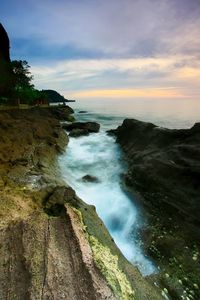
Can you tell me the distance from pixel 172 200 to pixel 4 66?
1674 inches

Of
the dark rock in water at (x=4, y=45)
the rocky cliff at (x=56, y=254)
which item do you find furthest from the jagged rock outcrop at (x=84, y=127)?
the rocky cliff at (x=56, y=254)

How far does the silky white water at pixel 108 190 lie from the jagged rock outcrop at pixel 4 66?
21.1 meters

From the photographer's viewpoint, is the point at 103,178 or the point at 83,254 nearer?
the point at 83,254

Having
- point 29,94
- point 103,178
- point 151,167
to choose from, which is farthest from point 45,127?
point 29,94

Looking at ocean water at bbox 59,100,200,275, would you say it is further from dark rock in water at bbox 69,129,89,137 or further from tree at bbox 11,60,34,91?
tree at bbox 11,60,34,91

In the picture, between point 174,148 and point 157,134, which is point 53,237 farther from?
point 157,134

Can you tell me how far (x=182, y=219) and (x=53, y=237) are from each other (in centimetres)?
712

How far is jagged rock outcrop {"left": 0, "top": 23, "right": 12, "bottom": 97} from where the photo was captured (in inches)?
1642

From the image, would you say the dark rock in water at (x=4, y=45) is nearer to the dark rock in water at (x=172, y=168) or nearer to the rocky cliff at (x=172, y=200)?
the dark rock in water at (x=172, y=168)

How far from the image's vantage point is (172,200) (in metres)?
13.2

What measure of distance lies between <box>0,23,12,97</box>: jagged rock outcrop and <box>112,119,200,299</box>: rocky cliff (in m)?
28.3

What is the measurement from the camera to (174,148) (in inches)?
672

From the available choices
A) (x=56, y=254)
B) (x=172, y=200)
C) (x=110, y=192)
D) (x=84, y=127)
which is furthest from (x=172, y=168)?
(x=84, y=127)

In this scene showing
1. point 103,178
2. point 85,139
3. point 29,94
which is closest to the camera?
point 103,178
